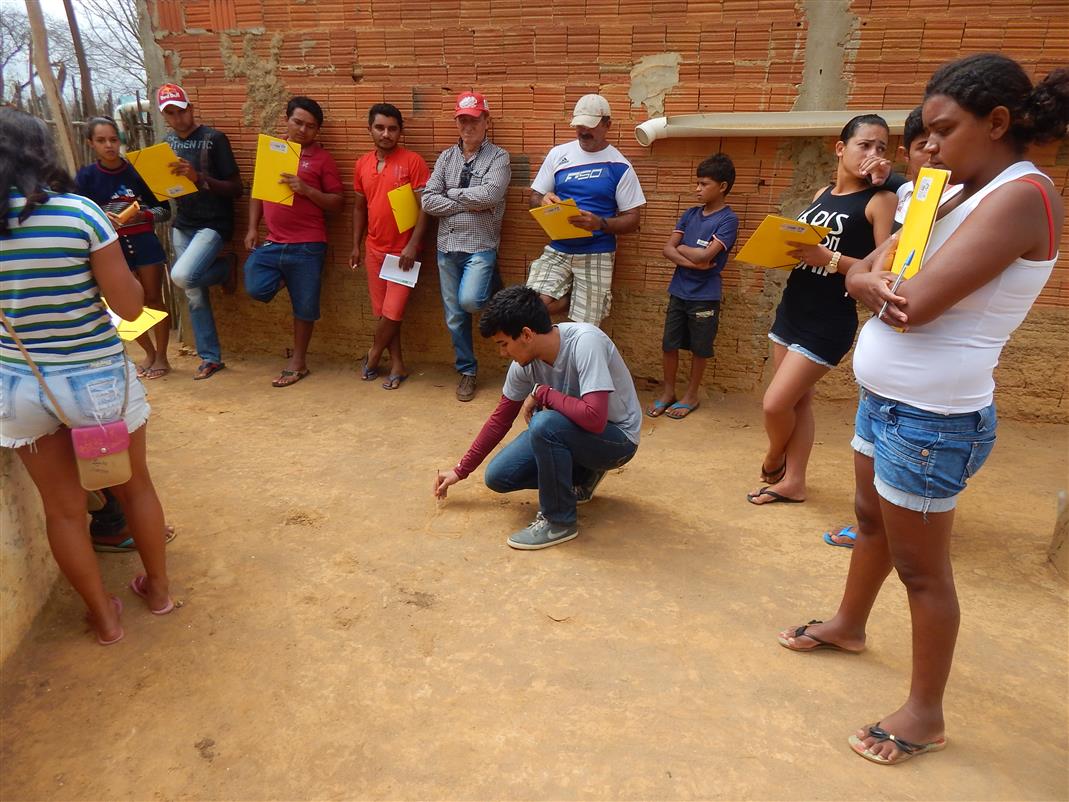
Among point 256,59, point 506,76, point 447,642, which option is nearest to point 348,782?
point 447,642

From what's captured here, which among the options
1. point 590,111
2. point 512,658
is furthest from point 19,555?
point 590,111

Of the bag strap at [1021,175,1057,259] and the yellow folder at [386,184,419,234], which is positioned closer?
the bag strap at [1021,175,1057,259]

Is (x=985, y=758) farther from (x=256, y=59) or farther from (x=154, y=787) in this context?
(x=256, y=59)

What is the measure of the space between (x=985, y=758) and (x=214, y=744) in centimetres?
223

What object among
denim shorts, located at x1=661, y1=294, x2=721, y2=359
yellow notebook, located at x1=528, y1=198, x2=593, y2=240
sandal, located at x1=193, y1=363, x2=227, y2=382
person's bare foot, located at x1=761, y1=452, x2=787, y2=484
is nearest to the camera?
person's bare foot, located at x1=761, y1=452, x2=787, y2=484

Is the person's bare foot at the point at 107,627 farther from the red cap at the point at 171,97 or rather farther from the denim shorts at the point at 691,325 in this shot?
the red cap at the point at 171,97

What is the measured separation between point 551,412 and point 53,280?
183 centimetres

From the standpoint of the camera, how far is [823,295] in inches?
126

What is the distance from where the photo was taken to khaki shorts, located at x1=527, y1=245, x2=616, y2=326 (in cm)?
469

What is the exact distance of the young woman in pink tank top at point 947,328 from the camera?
1.59 m

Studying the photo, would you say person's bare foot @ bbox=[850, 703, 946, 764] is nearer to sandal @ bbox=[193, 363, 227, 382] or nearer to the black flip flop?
the black flip flop

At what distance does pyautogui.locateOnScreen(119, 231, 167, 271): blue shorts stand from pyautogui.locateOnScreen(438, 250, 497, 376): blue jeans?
7.15 ft

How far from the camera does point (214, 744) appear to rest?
2100mm

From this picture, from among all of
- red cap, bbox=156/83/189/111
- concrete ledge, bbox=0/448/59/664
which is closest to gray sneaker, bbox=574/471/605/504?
concrete ledge, bbox=0/448/59/664
